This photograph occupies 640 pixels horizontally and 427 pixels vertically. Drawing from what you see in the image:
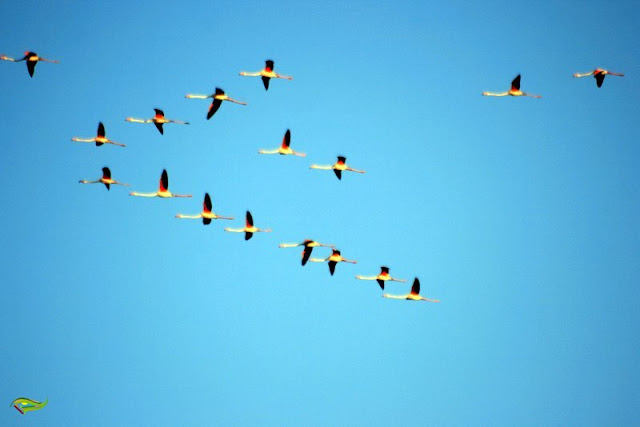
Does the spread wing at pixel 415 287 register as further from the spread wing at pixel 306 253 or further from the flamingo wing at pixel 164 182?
the flamingo wing at pixel 164 182

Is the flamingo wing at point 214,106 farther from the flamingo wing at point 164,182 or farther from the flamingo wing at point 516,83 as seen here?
the flamingo wing at point 516,83

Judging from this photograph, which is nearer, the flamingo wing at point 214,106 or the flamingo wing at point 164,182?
the flamingo wing at point 214,106

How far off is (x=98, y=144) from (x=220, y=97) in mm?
9334

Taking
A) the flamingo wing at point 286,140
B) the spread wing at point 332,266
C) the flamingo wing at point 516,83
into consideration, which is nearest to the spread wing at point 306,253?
the spread wing at point 332,266

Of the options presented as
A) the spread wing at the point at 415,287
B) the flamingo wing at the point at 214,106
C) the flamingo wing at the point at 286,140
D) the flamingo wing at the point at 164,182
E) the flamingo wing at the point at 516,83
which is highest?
the flamingo wing at the point at 516,83

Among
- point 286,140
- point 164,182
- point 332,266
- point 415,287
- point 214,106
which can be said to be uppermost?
point 214,106

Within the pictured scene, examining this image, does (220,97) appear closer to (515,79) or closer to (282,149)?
(282,149)

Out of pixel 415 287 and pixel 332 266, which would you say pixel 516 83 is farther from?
pixel 332 266

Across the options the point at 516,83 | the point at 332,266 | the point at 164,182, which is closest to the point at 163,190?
the point at 164,182

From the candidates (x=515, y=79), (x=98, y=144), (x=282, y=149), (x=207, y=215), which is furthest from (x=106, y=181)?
(x=515, y=79)

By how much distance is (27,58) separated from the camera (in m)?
62.5

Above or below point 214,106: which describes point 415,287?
below

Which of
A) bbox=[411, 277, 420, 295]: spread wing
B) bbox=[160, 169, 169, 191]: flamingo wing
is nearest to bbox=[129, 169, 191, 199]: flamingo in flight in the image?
bbox=[160, 169, 169, 191]: flamingo wing

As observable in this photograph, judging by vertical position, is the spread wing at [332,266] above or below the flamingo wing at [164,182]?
below
